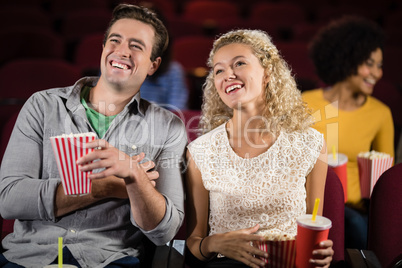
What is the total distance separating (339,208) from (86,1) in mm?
3989

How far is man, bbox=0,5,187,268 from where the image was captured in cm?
140

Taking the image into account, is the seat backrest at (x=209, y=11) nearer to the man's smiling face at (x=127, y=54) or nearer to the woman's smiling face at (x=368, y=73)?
the woman's smiling face at (x=368, y=73)

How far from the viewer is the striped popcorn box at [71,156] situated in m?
1.15

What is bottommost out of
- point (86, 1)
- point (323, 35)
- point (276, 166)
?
point (276, 166)

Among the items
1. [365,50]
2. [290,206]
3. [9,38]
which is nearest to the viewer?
[290,206]

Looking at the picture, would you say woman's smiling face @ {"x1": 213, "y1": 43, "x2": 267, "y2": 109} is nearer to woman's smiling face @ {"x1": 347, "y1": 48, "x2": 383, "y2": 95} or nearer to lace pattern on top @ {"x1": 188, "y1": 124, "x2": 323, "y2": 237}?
lace pattern on top @ {"x1": 188, "y1": 124, "x2": 323, "y2": 237}

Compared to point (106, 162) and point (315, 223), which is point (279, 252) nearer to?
point (315, 223)

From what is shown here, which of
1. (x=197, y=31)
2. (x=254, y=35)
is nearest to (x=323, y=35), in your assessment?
(x=254, y=35)

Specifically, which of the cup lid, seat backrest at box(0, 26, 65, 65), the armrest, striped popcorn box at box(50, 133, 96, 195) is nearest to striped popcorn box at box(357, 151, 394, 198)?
the cup lid

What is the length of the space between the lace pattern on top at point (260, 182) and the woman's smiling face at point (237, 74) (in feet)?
0.51

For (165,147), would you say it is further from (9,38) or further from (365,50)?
(9,38)

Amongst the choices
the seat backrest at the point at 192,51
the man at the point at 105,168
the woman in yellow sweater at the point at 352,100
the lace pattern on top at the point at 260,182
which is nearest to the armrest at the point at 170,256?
the man at the point at 105,168

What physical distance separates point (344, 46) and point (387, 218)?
1.18 m

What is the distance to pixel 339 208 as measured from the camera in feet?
5.11
